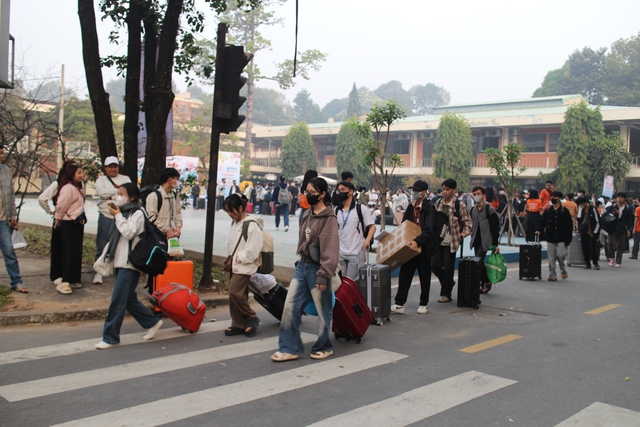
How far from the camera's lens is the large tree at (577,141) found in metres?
36.5

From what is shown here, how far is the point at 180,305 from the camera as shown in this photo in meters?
6.67

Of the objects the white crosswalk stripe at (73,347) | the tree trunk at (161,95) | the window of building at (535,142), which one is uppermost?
the window of building at (535,142)

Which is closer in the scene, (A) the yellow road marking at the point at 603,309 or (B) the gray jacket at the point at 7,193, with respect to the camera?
(B) the gray jacket at the point at 7,193

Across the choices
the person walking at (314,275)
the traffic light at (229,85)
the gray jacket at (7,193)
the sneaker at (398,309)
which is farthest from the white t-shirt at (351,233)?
the gray jacket at (7,193)

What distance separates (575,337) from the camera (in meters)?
7.04

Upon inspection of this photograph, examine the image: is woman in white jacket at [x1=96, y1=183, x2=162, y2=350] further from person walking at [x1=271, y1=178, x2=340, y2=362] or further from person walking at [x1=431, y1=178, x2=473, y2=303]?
person walking at [x1=431, y1=178, x2=473, y2=303]

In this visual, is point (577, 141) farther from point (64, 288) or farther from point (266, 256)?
point (64, 288)

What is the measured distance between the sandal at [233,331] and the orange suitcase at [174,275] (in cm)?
116

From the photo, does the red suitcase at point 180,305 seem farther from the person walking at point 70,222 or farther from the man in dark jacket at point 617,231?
the man in dark jacket at point 617,231

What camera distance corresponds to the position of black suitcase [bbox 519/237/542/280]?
1190cm

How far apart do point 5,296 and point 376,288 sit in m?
4.74

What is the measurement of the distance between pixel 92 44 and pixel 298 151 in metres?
42.0

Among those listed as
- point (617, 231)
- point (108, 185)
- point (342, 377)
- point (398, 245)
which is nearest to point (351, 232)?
point (398, 245)

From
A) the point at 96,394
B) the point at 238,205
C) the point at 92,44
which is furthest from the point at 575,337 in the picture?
the point at 92,44
